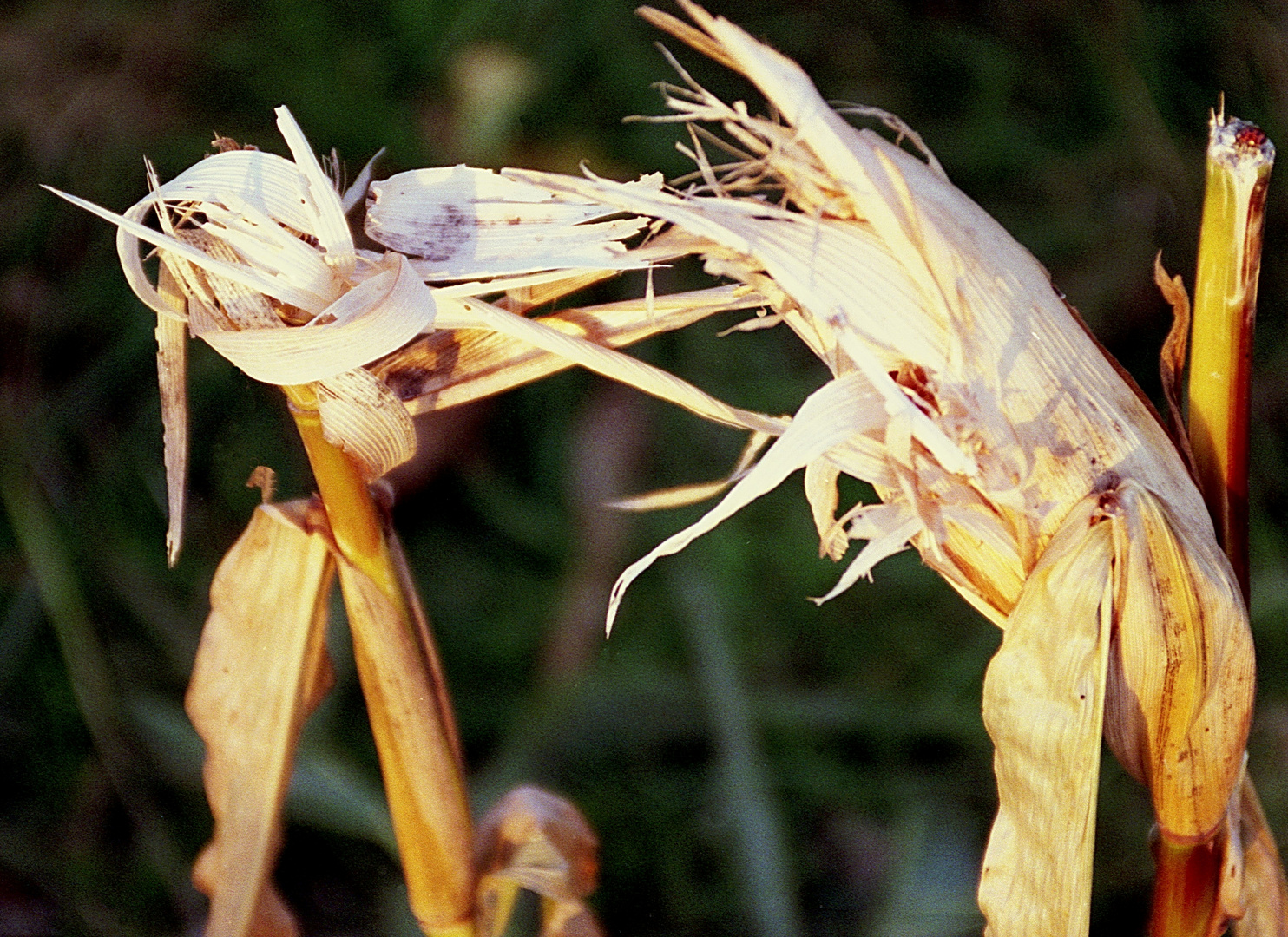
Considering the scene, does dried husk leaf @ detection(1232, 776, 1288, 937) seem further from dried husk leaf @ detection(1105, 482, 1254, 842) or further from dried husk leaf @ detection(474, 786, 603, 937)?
dried husk leaf @ detection(474, 786, 603, 937)

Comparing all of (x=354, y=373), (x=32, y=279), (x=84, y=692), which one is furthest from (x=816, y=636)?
(x=32, y=279)

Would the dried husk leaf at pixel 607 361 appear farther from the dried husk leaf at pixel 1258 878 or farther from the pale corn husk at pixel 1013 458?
the dried husk leaf at pixel 1258 878

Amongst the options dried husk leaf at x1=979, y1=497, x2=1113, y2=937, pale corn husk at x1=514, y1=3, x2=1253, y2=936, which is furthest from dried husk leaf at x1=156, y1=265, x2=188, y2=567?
dried husk leaf at x1=979, y1=497, x2=1113, y2=937

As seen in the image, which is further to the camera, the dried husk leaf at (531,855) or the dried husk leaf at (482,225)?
the dried husk leaf at (531,855)

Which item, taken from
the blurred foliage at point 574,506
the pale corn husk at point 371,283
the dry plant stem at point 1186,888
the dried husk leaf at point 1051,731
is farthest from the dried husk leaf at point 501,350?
the blurred foliage at point 574,506

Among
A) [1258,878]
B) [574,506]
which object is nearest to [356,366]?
[1258,878]

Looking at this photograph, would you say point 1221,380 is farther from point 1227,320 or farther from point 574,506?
point 574,506
